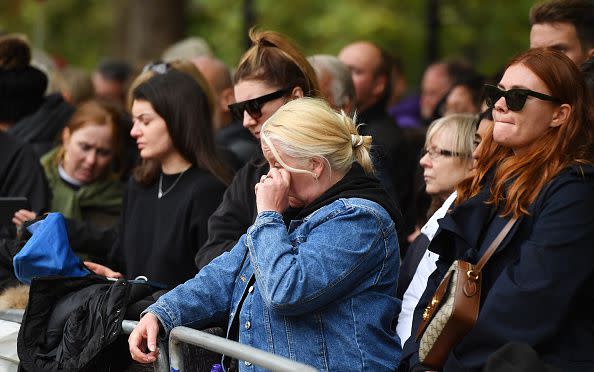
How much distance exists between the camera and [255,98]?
208 inches

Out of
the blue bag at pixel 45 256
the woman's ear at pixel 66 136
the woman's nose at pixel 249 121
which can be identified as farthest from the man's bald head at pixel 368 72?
the blue bag at pixel 45 256

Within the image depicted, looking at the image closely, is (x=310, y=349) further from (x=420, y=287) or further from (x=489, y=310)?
(x=420, y=287)

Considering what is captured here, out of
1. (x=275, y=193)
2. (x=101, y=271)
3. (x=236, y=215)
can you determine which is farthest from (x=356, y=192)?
(x=101, y=271)

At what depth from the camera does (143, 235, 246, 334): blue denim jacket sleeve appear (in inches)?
167

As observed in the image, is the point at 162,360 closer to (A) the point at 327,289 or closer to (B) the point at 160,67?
(A) the point at 327,289

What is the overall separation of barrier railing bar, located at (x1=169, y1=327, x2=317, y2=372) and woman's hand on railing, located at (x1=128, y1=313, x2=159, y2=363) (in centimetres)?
8

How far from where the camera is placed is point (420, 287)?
5.04 metres

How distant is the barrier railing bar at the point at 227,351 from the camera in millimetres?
3373

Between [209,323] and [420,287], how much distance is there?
44.9 inches

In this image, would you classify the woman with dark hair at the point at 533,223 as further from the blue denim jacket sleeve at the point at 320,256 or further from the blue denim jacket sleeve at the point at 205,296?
the blue denim jacket sleeve at the point at 205,296

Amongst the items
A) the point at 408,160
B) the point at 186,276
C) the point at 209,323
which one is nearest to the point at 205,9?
the point at 408,160

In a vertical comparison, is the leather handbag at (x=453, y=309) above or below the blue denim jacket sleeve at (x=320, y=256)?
below

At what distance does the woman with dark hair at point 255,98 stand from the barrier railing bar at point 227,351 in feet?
3.18

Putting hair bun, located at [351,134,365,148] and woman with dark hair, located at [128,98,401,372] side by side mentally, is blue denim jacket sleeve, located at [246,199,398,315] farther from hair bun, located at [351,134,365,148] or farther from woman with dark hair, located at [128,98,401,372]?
hair bun, located at [351,134,365,148]
